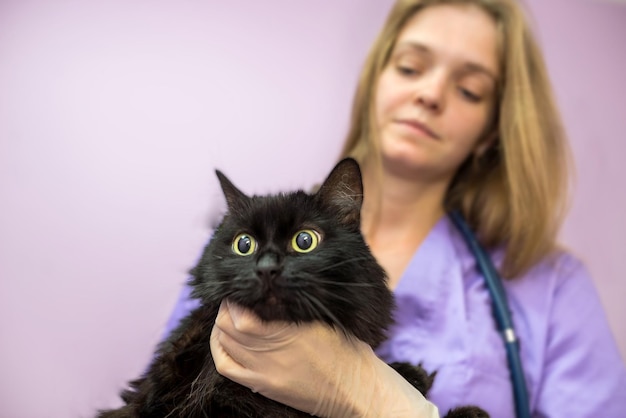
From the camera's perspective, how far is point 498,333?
4.25 feet

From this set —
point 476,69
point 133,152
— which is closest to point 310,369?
point 476,69

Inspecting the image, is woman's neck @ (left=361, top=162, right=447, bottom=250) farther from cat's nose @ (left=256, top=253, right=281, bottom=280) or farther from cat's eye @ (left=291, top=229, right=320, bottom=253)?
cat's nose @ (left=256, top=253, right=281, bottom=280)

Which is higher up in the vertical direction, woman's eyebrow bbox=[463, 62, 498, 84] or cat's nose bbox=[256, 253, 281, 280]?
woman's eyebrow bbox=[463, 62, 498, 84]

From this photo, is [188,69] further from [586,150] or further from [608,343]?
[586,150]

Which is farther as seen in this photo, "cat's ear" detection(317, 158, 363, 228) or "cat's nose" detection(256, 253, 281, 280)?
"cat's ear" detection(317, 158, 363, 228)

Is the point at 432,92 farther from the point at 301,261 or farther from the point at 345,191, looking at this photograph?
the point at 301,261

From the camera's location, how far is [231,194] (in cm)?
94

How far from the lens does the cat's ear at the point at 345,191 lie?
88 cm

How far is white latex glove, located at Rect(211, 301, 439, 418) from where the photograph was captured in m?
0.81

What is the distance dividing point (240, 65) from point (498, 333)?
145cm

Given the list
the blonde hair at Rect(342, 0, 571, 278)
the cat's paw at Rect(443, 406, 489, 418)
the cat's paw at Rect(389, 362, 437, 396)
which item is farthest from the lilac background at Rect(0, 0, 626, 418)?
the cat's paw at Rect(443, 406, 489, 418)

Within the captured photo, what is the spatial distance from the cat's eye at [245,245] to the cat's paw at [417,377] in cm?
Result: 49

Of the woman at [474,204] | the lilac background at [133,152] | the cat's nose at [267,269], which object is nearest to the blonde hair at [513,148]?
the woman at [474,204]

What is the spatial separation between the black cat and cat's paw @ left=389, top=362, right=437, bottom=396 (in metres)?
0.08
